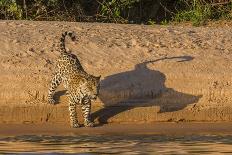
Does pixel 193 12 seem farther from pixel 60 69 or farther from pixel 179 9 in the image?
pixel 60 69

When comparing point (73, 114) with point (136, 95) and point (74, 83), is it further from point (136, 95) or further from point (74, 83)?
point (136, 95)

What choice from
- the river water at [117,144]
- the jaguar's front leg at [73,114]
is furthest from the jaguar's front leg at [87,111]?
the river water at [117,144]

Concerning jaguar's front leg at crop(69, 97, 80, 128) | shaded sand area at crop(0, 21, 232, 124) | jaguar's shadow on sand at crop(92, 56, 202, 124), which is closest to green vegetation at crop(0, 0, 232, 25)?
shaded sand area at crop(0, 21, 232, 124)

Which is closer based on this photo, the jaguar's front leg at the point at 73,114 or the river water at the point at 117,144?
the river water at the point at 117,144

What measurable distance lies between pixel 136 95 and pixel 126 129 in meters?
0.86

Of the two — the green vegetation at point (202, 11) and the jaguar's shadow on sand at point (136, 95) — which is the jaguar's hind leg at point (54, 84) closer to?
the jaguar's shadow on sand at point (136, 95)

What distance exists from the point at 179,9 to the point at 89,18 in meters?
1.78

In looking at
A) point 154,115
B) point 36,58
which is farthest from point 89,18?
point 154,115

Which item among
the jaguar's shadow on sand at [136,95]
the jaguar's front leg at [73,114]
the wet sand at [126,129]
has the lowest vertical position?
the wet sand at [126,129]

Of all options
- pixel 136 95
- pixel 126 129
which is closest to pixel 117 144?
pixel 126 129

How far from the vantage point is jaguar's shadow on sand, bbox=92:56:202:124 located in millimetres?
14609

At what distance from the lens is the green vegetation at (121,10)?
18469 mm

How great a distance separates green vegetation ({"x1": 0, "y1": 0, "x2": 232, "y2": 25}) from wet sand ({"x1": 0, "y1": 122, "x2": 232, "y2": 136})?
4.43m

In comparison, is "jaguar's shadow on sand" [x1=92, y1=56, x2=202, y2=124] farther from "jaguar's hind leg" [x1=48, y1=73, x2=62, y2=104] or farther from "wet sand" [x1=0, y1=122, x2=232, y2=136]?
"jaguar's hind leg" [x1=48, y1=73, x2=62, y2=104]
